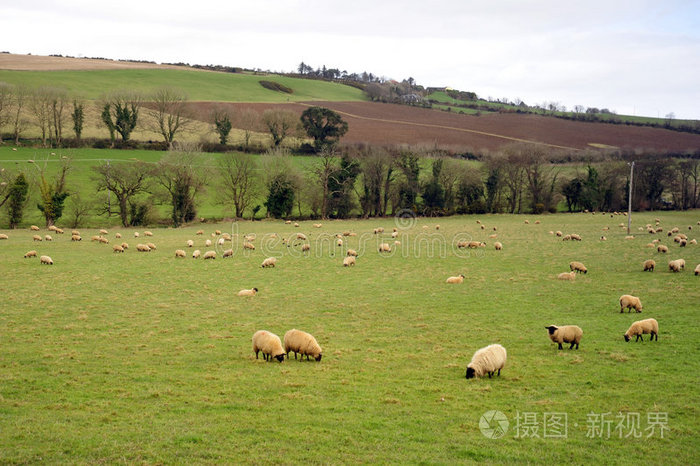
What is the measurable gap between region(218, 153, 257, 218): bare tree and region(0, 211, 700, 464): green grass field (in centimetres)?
3927

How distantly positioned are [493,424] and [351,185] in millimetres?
64263

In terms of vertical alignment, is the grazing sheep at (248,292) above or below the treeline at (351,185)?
below

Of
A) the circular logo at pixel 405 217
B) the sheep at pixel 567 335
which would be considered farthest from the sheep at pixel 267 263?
the circular logo at pixel 405 217

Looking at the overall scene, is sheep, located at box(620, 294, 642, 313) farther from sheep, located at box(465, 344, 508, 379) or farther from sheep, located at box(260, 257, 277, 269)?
sheep, located at box(260, 257, 277, 269)

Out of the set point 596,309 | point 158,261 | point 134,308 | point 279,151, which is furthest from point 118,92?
point 596,309

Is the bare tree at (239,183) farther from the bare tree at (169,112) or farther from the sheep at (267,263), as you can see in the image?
the sheep at (267,263)

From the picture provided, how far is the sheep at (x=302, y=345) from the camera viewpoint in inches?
555

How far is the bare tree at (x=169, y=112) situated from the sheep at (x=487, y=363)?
3159 inches

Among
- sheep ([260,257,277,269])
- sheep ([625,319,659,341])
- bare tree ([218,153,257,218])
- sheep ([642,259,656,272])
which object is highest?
bare tree ([218,153,257,218])

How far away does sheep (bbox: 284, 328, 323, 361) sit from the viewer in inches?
555

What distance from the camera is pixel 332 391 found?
11547 millimetres

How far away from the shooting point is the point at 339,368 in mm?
13258

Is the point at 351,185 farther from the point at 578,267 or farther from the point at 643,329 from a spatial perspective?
the point at 643,329

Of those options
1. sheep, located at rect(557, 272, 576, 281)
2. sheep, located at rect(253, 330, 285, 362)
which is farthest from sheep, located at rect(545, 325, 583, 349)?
sheep, located at rect(557, 272, 576, 281)
